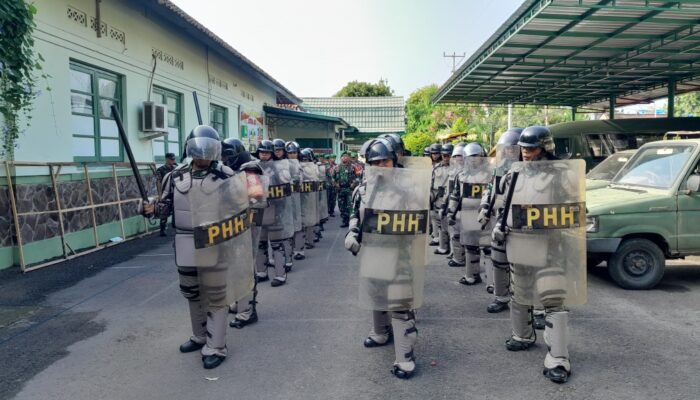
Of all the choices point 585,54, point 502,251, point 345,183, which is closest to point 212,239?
point 502,251

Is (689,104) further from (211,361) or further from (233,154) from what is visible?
(211,361)

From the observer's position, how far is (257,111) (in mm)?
22344

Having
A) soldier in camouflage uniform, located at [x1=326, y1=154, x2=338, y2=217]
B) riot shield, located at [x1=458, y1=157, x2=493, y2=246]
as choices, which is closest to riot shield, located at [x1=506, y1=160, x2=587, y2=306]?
riot shield, located at [x1=458, y1=157, x2=493, y2=246]

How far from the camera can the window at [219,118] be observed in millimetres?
17062

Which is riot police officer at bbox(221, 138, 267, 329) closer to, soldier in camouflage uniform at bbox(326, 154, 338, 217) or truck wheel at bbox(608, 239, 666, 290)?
truck wheel at bbox(608, 239, 666, 290)

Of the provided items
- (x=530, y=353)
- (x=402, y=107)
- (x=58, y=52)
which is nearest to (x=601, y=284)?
(x=530, y=353)

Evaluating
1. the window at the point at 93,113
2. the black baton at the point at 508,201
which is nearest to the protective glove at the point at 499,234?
the black baton at the point at 508,201

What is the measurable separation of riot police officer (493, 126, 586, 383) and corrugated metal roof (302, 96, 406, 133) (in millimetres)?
34715

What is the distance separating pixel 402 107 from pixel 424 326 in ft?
116

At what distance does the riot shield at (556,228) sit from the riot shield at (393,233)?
0.86 meters

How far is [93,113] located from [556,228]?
933 centimetres

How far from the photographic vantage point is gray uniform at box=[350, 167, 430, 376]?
4.14 metres

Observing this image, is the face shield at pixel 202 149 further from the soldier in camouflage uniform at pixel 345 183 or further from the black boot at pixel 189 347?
the soldier in camouflage uniform at pixel 345 183

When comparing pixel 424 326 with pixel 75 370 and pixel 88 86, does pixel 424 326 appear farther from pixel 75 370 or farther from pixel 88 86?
pixel 88 86
